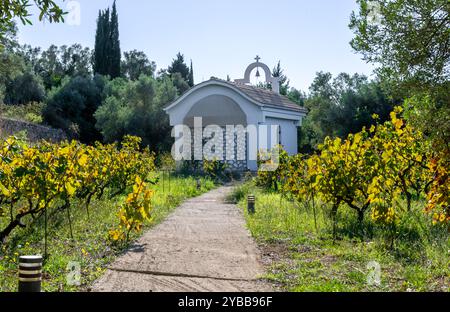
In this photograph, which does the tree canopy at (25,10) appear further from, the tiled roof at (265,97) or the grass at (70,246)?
the tiled roof at (265,97)

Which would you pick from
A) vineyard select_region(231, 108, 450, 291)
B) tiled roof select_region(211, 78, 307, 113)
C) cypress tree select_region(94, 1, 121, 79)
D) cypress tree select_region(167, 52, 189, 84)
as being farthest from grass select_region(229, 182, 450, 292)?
cypress tree select_region(167, 52, 189, 84)

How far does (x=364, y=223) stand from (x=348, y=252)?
8.15 ft

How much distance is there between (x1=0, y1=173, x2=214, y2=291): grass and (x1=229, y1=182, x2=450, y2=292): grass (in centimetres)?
238

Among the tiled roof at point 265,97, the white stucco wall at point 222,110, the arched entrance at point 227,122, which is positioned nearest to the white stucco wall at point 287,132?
the white stucco wall at point 222,110

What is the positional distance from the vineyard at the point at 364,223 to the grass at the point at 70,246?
2.41 m

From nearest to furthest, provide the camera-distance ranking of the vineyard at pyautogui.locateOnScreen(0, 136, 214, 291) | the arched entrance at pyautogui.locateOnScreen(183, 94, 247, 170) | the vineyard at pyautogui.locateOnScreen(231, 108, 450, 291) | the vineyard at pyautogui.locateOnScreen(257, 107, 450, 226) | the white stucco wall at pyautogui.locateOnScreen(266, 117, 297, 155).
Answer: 1. the vineyard at pyautogui.locateOnScreen(231, 108, 450, 291)
2. the vineyard at pyautogui.locateOnScreen(0, 136, 214, 291)
3. the vineyard at pyautogui.locateOnScreen(257, 107, 450, 226)
4. the arched entrance at pyautogui.locateOnScreen(183, 94, 247, 170)
5. the white stucco wall at pyautogui.locateOnScreen(266, 117, 297, 155)

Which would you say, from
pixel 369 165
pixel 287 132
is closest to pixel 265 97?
pixel 287 132

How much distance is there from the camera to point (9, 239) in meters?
8.98

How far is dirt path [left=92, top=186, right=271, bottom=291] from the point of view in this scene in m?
6.26

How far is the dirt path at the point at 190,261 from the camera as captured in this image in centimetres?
626

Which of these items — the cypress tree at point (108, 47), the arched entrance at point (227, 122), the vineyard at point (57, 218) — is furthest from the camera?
the cypress tree at point (108, 47)

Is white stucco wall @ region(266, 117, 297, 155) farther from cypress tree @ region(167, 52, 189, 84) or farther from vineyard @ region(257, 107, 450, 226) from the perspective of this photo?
cypress tree @ region(167, 52, 189, 84)

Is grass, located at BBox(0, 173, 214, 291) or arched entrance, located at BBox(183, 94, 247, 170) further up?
arched entrance, located at BBox(183, 94, 247, 170)
